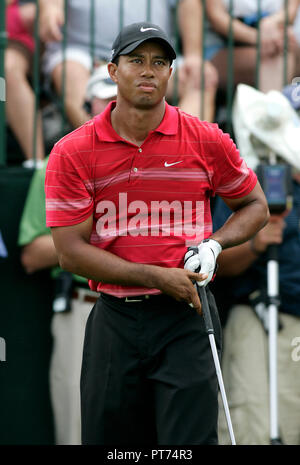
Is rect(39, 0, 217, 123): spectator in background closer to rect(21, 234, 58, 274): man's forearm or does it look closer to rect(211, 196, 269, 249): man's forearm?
rect(21, 234, 58, 274): man's forearm

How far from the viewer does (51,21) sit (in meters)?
5.32

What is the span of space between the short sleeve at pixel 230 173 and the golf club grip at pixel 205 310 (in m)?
0.43

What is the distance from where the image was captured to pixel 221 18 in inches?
217

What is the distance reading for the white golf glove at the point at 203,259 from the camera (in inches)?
124

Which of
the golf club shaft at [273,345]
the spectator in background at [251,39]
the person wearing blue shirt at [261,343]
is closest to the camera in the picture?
the golf club shaft at [273,345]

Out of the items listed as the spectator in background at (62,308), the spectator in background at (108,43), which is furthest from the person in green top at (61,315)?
the spectator in background at (108,43)

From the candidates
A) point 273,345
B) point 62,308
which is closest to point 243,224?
point 273,345

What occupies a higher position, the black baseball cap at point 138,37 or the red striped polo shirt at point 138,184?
the black baseball cap at point 138,37

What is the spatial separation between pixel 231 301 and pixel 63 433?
1288 mm

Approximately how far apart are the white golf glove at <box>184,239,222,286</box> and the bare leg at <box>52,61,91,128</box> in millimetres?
2349

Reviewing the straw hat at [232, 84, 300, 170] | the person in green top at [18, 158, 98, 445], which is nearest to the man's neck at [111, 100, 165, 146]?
the straw hat at [232, 84, 300, 170]

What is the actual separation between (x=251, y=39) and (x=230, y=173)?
7.89ft

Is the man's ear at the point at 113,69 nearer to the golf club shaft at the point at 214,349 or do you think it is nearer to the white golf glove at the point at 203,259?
the white golf glove at the point at 203,259

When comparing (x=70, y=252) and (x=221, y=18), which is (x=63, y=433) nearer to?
(x=70, y=252)
